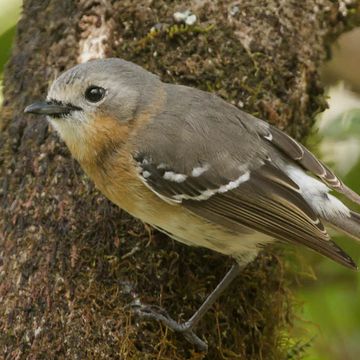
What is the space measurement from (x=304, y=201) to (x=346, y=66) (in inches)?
76.2

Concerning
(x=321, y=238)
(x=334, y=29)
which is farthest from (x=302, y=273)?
(x=334, y=29)

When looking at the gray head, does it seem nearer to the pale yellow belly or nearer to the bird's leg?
the pale yellow belly

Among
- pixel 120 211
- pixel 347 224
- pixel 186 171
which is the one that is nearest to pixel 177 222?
pixel 186 171

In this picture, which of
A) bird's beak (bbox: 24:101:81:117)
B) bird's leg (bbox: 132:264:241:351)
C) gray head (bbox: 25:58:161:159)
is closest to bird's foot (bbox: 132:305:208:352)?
bird's leg (bbox: 132:264:241:351)

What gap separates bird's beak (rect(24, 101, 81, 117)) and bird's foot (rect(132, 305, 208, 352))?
103 cm

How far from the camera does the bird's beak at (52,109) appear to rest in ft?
13.0

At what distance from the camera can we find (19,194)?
4.34 meters

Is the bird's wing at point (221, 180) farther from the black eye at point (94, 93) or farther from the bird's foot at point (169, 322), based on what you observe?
the bird's foot at point (169, 322)

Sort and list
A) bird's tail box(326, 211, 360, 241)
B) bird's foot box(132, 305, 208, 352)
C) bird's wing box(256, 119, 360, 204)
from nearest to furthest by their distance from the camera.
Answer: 1. bird's foot box(132, 305, 208, 352)
2. bird's tail box(326, 211, 360, 241)
3. bird's wing box(256, 119, 360, 204)

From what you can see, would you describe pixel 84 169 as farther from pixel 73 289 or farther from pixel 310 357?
pixel 310 357

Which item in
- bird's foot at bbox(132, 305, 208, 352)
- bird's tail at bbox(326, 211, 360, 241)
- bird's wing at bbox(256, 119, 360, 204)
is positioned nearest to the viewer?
bird's foot at bbox(132, 305, 208, 352)

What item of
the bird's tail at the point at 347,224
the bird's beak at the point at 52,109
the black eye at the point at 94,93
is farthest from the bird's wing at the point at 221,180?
the bird's beak at the point at 52,109

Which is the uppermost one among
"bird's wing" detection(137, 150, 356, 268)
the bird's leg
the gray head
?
the gray head

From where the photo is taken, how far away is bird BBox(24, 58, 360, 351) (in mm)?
3963
